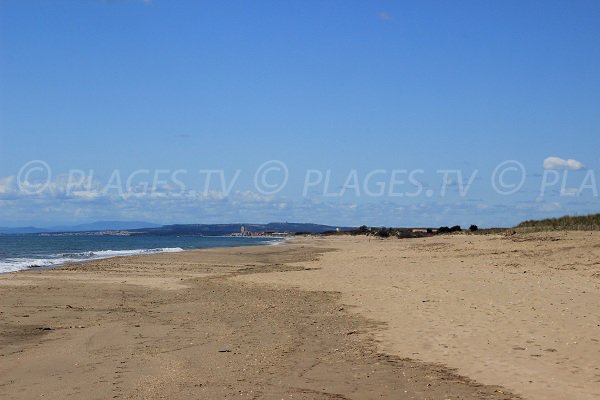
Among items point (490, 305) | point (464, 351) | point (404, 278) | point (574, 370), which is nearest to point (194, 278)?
point (404, 278)

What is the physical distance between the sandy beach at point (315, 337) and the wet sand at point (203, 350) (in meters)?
0.03

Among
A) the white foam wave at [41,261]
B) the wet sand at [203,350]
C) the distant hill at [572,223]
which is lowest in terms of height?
the wet sand at [203,350]

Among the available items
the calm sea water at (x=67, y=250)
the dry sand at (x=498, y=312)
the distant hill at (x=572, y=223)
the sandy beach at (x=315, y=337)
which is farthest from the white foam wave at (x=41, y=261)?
the distant hill at (x=572, y=223)

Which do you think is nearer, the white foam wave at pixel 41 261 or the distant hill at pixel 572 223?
the white foam wave at pixel 41 261

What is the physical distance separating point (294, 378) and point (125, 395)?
2.29 meters

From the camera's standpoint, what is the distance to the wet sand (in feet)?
27.3

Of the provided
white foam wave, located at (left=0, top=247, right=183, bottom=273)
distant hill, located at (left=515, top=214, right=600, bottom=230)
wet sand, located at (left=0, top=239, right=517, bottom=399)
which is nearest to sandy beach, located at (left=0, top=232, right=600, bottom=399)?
wet sand, located at (left=0, top=239, right=517, bottom=399)

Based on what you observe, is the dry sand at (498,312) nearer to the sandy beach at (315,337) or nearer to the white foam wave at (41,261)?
the sandy beach at (315,337)

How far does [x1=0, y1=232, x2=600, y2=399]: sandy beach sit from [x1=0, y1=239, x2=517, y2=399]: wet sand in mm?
35

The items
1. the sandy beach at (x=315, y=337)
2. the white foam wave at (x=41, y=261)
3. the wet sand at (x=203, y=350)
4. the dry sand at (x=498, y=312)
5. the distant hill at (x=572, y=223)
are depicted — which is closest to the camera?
the wet sand at (x=203, y=350)

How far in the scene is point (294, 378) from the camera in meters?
8.91

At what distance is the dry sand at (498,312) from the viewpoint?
910 cm

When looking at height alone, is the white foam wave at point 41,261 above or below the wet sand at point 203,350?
above

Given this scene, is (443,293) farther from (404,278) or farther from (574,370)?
(574,370)
